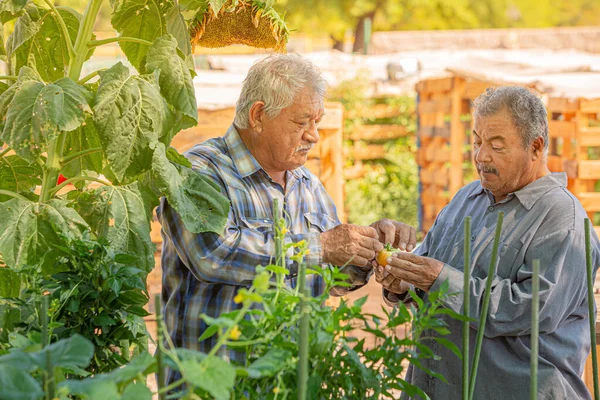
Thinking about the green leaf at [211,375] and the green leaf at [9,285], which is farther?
the green leaf at [9,285]

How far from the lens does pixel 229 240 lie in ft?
7.59

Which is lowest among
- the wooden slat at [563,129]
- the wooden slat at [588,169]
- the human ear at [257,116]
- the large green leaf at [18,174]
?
the wooden slat at [588,169]

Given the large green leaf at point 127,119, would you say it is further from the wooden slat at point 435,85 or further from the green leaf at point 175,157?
the wooden slat at point 435,85

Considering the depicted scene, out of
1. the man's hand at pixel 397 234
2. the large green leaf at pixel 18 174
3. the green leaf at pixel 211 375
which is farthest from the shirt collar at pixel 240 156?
the green leaf at pixel 211 375

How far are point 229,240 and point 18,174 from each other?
0.67 metres

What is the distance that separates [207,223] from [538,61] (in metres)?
8.45

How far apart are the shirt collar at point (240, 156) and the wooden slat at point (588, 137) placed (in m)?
4.83

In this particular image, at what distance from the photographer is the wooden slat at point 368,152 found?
1215 centimetres

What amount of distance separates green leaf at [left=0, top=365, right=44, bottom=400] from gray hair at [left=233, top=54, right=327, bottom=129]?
1.43 m

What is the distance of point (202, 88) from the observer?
772 cm

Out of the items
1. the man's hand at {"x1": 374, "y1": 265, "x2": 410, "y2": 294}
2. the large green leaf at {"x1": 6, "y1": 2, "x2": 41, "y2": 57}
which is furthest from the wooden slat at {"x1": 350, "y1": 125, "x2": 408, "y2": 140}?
the large green leaf at {"x1": 6, "y1": 2, "x2": 41, "y2": 57}

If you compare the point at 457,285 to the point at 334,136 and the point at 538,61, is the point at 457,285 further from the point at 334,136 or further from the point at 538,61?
the point at 538,61

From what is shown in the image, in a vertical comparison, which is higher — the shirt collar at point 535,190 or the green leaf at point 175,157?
the green leaf at point 175,157

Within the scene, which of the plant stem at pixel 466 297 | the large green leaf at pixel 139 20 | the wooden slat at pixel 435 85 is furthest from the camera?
the wooden slat at pixel 435 85
